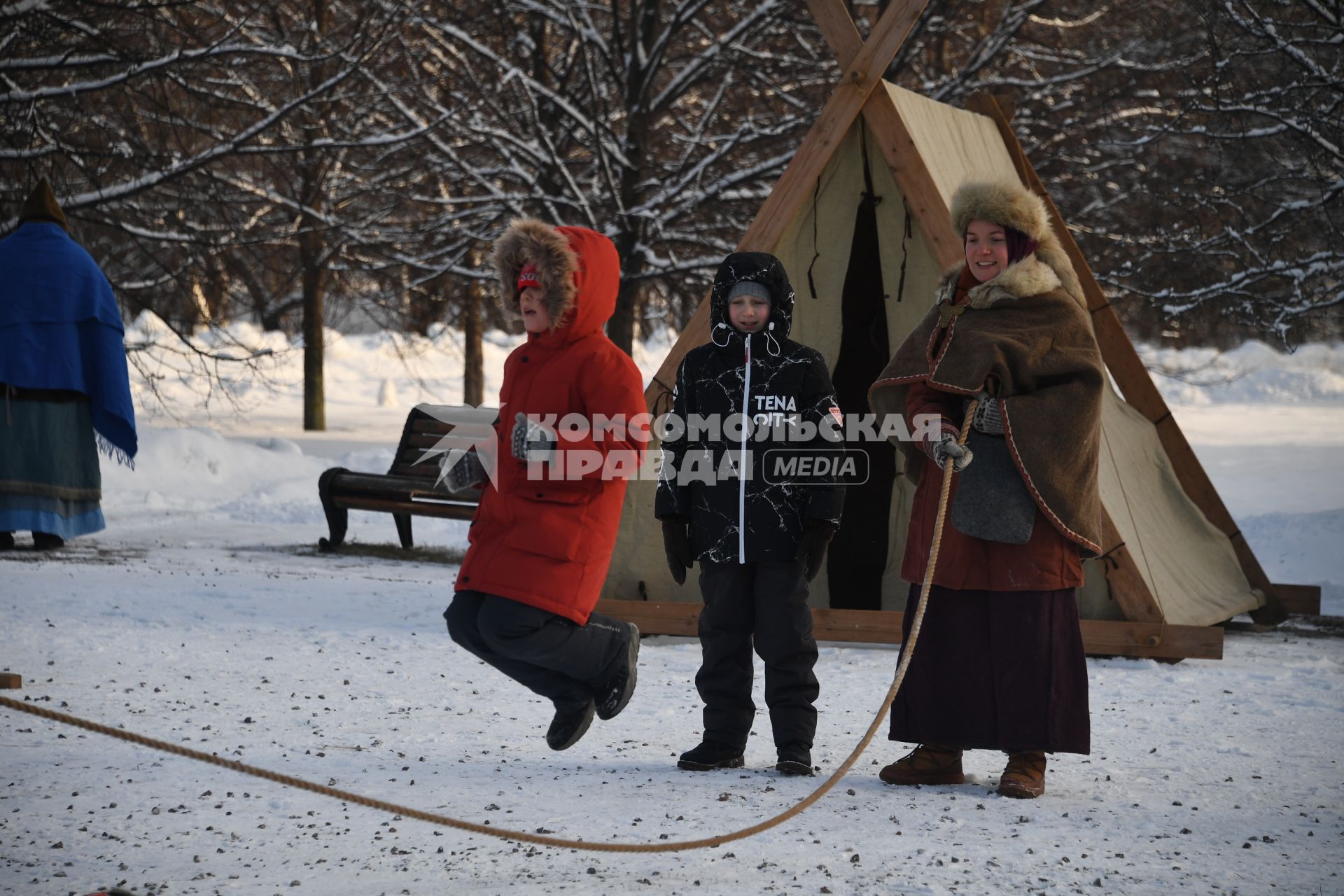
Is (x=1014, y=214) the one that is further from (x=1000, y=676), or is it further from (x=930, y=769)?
(x=930, y=769)

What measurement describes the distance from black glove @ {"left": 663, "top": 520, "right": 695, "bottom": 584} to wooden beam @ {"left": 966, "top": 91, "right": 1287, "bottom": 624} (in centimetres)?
399

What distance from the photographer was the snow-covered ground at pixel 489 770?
3295mm

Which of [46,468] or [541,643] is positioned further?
[46,468]

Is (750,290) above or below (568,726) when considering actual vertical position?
above

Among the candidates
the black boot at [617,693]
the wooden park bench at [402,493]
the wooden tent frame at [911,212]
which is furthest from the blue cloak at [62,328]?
the black boot at [617,693]

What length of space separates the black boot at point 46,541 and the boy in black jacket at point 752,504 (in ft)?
18.5

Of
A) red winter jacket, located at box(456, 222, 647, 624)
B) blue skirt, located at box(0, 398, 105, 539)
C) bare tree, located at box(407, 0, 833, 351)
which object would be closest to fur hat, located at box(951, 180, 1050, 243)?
red winter jacket, located at box(456, 222, 647, 624)

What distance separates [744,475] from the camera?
14.2 feet

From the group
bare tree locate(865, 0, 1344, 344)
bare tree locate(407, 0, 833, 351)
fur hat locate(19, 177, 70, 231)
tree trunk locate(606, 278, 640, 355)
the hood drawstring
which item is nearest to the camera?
the hood drawstring

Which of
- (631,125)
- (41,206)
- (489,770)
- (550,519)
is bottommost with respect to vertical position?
(489,770)

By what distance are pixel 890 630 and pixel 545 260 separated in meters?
2.78

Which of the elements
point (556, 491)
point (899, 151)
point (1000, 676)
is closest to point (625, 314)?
point (899, 151)

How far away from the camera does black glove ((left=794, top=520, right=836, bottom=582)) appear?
13.9 feet

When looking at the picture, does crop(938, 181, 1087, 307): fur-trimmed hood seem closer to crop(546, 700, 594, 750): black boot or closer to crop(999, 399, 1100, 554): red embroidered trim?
crop(999, 399, 1100, 554): red embroidered trim
